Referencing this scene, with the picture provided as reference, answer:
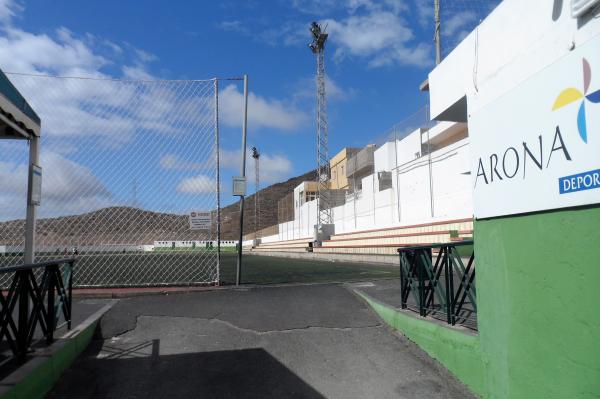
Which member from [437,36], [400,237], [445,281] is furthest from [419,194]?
[445,281]

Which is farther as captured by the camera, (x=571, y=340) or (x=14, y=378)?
(x=14, y=378)

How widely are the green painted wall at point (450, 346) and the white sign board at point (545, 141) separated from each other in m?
1.44

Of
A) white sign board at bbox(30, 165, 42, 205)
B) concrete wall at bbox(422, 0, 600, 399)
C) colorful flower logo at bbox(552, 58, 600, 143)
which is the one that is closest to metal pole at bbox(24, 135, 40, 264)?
white sign board at bbox(30, 165, 42, 205)

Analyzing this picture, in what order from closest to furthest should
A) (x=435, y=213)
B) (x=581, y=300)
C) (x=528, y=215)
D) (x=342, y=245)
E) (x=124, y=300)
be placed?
1. (x=581, y=300)
2. (x=528, y=215)
3. (x=124, y=300)
4. (x=435, y=213)
5. (x=342, y=245)

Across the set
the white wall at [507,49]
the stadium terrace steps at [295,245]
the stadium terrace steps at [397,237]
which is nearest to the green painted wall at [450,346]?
the white wall at [507,49]

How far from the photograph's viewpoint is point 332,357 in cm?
573

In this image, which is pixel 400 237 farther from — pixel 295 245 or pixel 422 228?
pixel 295 245

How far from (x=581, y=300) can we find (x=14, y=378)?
4560 mm

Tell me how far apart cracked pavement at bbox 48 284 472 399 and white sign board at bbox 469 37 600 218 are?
216cm

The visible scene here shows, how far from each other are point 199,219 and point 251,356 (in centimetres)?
458

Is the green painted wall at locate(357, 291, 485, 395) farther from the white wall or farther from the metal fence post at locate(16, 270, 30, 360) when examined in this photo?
the metal fence post at locate(16, 270, 30, 360)

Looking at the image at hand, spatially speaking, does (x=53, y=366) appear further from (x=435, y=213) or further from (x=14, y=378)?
(x=435, y=213)

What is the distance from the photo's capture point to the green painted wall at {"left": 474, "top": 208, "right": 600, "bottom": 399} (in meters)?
3.02

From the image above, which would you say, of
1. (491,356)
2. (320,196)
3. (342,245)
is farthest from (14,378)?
(320,196)
